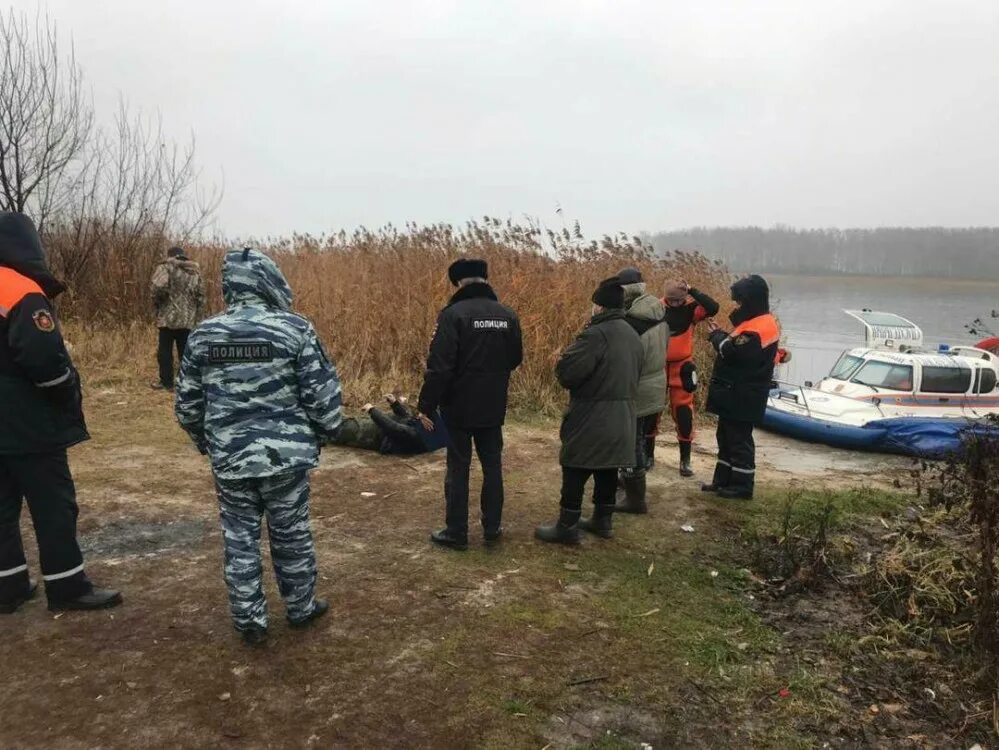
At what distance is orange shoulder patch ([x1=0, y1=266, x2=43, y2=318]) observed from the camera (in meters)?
3.16

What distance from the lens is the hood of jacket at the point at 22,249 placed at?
3271 mm

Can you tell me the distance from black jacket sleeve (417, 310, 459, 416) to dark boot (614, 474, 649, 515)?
6.19ft

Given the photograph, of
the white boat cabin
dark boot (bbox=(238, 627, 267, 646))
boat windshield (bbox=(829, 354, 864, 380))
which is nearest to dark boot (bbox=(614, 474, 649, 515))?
dark boot (bbox=(238, 627, 267, 646))

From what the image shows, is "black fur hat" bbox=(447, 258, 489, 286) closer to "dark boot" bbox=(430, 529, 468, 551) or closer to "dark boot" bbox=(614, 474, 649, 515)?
"dark boot" bbox=(430, 529, 468, 551)

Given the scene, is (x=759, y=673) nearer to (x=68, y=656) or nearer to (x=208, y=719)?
(x=208, y=719)

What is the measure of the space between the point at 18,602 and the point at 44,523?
0.49 metres

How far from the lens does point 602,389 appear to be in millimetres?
4402

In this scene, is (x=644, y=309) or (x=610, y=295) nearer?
(x=610, y=295)

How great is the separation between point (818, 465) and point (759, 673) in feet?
17.5

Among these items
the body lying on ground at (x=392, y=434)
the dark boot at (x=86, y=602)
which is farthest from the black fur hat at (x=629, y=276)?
the dark boot at (x=86, y=602)

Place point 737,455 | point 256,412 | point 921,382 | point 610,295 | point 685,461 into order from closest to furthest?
point 256,412 → point 610,295 → point 737,455 → point 685,461 → point 921,382

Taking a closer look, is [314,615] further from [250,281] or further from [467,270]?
[467,270]

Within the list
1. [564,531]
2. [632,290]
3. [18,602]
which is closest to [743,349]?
[632,290]

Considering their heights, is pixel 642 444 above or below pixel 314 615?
above
